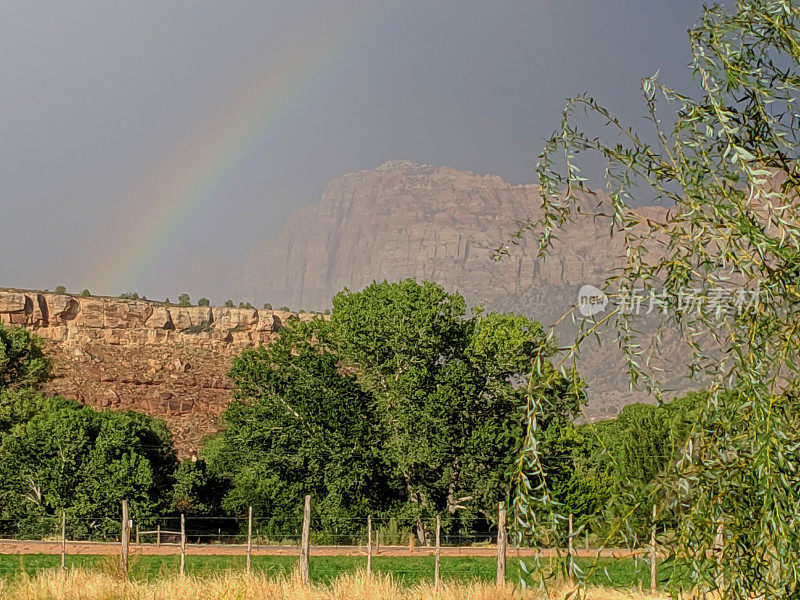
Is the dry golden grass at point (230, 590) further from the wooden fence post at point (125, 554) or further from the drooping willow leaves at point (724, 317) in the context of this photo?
the drooping willow leaves at point (724, 317)

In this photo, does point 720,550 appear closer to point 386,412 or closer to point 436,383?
point 386,412

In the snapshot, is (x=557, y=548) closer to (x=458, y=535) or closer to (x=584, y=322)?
(x=584, y=322)

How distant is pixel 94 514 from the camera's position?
43.8 m

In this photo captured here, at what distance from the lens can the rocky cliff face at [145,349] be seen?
112062mm

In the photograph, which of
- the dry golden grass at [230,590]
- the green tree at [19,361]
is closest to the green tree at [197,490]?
the green tree at [19,361]

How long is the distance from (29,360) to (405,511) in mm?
31080

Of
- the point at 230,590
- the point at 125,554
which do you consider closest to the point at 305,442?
the point at 125,554

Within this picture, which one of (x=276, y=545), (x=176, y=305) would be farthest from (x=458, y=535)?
(x=176, y=305)

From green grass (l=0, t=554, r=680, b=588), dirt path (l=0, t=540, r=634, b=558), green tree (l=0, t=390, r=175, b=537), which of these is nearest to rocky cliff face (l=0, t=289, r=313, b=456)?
green tree (l=0, t=390, r=175, b=537)
